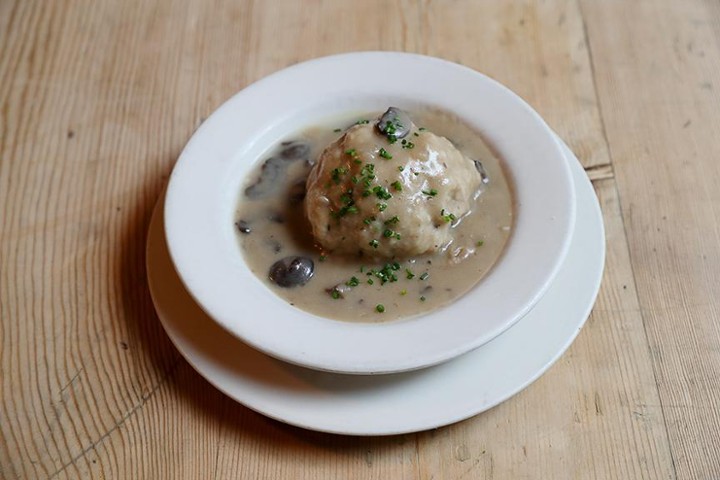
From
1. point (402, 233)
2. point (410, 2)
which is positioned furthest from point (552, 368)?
point (410, 2)

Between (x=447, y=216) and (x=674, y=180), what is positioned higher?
(x=447, y=216)

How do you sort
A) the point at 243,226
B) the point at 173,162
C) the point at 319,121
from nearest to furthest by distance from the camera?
1. the point at 243,226
2. the point at 319,121
3. the point at 173,162

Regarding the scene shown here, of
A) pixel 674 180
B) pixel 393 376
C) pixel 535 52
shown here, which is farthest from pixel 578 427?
pixel 535 52

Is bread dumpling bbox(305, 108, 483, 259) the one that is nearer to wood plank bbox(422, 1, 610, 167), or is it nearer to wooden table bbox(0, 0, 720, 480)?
wooden table bbox(0, 0, 720, 480)

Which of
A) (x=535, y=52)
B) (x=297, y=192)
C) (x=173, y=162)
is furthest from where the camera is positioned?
(x=535, y=52)

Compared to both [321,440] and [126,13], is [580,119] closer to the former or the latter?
[321,440]

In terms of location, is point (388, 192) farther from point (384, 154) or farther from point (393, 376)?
point (393, 376)
